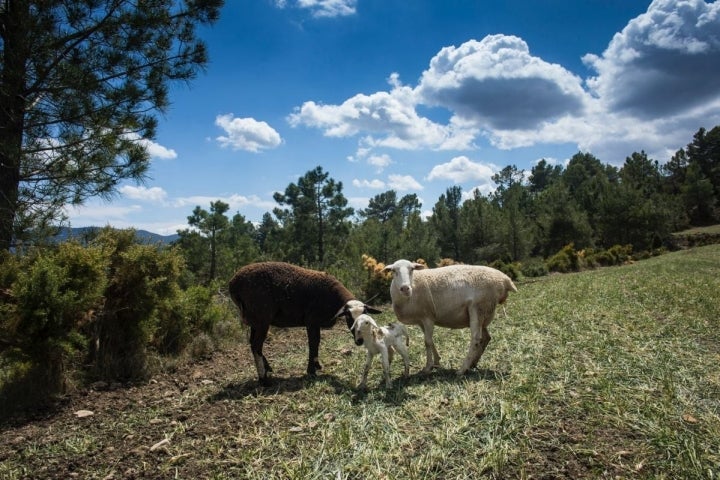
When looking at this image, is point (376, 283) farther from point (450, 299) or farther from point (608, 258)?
point (608, 258)

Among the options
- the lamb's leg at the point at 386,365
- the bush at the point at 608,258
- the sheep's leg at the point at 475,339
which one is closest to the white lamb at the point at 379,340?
the lamb's leg at the point at 386,365

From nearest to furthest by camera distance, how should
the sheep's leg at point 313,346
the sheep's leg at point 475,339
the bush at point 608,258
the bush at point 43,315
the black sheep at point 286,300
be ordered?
the bush at point 43,315, the sheep's leg at point 475,339, the black sheep at point 286,300, the sheep's leg at point 313,346, the bush at point 608,258

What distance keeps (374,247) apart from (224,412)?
23234 millimetres

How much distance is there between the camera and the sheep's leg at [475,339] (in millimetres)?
6266

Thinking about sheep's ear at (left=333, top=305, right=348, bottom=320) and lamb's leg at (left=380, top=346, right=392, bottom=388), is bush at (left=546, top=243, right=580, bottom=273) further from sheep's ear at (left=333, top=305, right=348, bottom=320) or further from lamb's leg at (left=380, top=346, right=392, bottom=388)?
lamb's leg at (left=380, top=346, right=392, bottom=388)

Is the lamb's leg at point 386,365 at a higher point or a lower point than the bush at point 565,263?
lower

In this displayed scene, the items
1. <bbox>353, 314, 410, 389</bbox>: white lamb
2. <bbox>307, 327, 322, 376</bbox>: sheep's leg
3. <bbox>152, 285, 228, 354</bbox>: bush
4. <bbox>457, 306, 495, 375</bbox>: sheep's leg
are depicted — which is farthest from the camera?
<bbox>152, 285, 228, 354</bbox>: bush

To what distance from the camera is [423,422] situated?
4.61 metres

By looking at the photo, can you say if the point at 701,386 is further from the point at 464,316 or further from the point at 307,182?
the point at 307,182

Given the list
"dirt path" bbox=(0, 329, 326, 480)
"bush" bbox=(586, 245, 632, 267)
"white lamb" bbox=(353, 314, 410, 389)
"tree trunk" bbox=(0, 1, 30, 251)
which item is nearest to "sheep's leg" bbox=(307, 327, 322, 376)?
"dirt path" bbox=(0, 329, 326, 480)

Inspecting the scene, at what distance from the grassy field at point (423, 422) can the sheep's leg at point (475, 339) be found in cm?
20

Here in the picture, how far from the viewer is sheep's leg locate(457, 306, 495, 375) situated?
6.27 metres

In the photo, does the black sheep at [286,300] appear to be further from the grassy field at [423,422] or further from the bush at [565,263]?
the bush at [565,263]

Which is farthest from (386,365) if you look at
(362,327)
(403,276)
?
(403,276)
